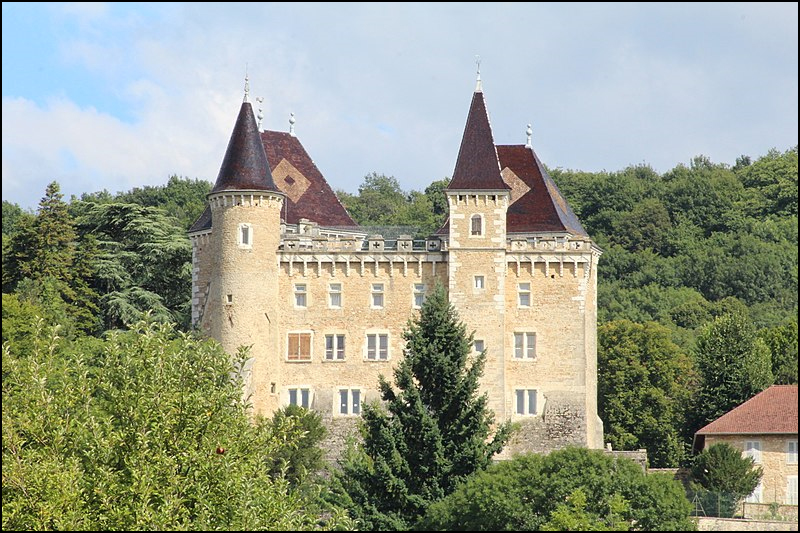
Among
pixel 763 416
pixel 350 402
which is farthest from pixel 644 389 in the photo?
pixel 350 402

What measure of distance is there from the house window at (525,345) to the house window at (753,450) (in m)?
8.31

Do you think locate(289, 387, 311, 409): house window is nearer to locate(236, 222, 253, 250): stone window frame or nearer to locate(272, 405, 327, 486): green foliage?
locate(272, 405, 327, 486): green foliage

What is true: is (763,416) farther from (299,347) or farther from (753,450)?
(299,347)

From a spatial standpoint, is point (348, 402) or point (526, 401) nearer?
point (526, 401)

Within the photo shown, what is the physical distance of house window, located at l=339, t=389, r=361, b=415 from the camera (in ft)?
194

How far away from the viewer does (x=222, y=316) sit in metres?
58.3

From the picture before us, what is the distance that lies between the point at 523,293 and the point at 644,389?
40.7ft

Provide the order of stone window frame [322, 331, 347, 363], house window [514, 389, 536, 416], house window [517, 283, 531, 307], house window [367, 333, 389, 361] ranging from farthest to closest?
stone window frame [322, 331, 347, 363] < house window [367, 333, 389, 361] < house window [517, 283, 531, 307] < house window [514, 389, 536, 416]

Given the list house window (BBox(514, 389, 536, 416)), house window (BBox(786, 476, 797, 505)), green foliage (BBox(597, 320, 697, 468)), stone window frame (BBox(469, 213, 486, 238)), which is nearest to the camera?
house window (BBox(786, 476, 797, 505))

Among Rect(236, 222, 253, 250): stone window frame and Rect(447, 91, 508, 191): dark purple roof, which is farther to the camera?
Rect(447, 91, 508, 191): dark purple roof

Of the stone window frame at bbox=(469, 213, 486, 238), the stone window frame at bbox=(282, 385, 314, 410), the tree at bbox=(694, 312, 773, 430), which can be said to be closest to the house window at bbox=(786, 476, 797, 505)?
the tree at bbox=(694, 312, 773, 430)

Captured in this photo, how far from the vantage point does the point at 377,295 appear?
2356 inches

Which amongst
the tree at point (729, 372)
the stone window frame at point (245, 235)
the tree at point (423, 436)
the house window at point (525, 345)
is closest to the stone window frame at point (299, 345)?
the stone window frame at point (245, 235)

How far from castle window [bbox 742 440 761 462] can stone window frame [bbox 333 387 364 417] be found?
45.7 ft
